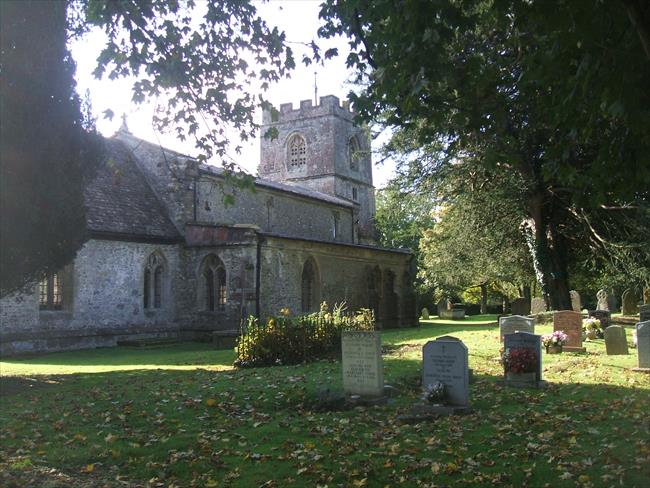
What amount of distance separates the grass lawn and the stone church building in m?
8.42

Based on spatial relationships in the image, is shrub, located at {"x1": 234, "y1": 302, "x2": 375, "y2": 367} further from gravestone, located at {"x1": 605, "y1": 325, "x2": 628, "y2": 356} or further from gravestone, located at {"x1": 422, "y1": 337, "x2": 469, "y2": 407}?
gravestone, located at {"x1": 605, "y1": 325, "x2": 628, "y2": 356}

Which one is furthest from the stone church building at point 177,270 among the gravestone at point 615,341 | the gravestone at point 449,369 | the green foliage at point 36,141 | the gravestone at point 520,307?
the gravestone at point 615,341

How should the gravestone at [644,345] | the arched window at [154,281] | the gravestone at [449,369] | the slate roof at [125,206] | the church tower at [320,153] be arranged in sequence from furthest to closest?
the church tower at [320,153] → the arched window at [154,281] → the slate roof at [125,206] → the gravestone at [644,345] → the gravestone at [449,369]

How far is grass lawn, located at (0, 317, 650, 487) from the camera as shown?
6.04 metres

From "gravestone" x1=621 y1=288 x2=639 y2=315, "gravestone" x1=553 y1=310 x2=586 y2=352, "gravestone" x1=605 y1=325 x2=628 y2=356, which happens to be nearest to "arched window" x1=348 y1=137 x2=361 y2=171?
"gravestone" x1=621 y1=288 x2=639 y2=315

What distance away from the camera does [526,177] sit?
863 inches

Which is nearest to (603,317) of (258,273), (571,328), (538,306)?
(538,306)

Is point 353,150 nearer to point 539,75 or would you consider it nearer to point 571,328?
point 571,328

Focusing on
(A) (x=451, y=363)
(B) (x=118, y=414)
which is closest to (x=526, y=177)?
(A) (x=451, y=363)

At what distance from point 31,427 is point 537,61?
27.0 ft

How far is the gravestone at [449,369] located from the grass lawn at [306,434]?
514 millimetres

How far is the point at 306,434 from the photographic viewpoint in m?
7.64

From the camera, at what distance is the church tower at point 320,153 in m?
46.2

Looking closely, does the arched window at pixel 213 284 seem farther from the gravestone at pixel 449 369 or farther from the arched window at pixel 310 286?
the gravestone at pixel 449 369
